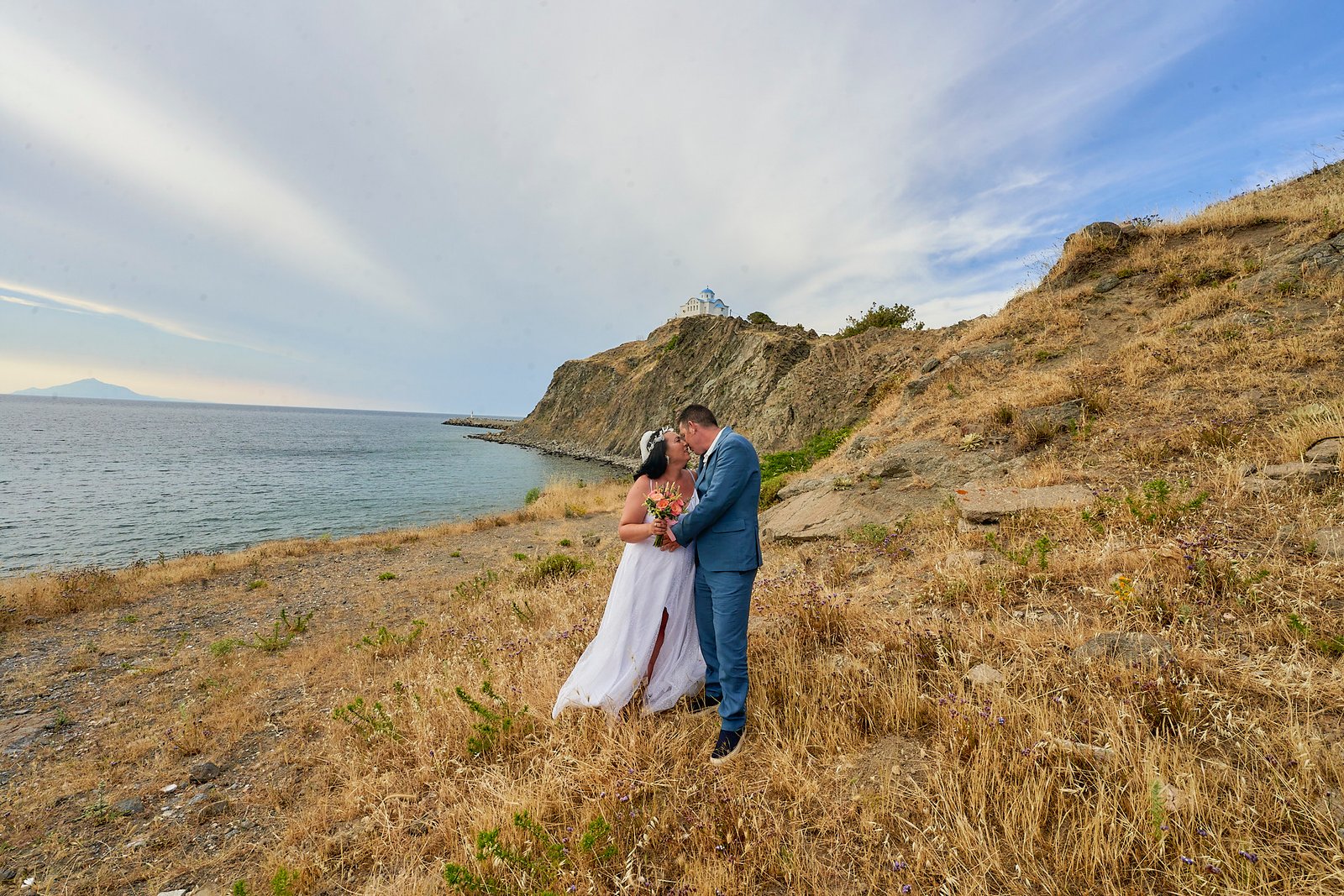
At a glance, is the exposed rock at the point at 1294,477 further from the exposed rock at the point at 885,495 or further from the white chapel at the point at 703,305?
the white chapel at the point at 703,305

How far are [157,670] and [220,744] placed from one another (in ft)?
13.2

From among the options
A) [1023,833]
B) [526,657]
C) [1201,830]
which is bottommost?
[526,657]

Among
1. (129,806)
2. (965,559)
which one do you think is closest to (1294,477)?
(965,559)

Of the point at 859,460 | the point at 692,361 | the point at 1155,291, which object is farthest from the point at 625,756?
the point at 692,361

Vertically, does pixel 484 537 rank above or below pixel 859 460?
below

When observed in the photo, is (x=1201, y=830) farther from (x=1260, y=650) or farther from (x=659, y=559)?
(x=659, y=559)

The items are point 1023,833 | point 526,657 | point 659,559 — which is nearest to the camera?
point 1023,833

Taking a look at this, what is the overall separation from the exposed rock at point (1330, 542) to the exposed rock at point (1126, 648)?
76.1 inches

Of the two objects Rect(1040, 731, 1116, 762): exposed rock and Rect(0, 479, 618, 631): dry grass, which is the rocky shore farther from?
Rect(1040, 731, 1116, 762): exposed rock

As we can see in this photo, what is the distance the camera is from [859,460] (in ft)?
39.2

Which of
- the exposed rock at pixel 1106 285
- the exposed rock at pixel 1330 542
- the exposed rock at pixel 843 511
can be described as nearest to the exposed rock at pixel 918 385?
the exposed rock at pixel 1106 285

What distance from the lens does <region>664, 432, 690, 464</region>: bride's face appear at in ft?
13.7

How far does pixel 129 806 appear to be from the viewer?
4422 mm

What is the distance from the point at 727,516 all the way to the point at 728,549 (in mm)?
234
